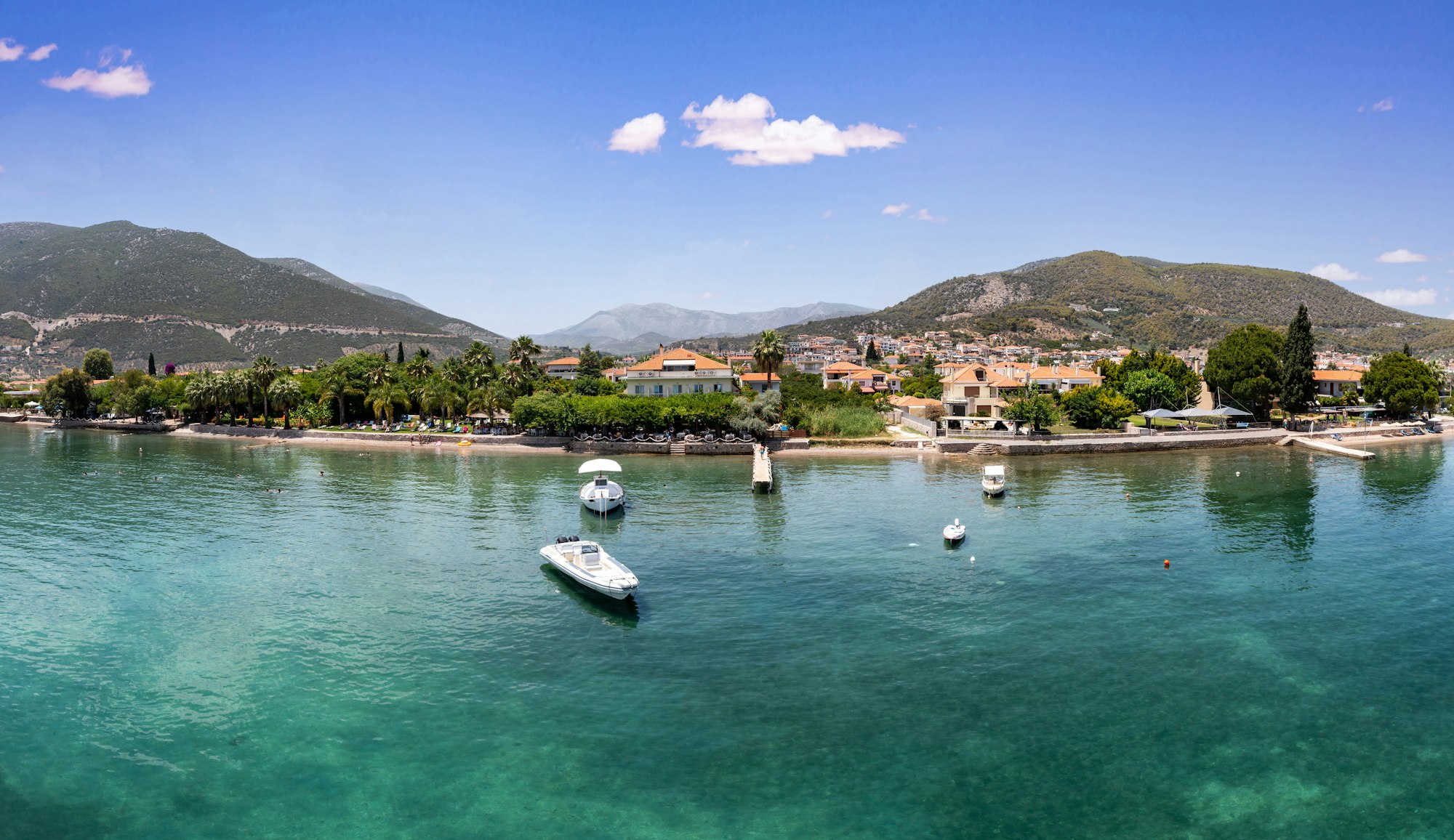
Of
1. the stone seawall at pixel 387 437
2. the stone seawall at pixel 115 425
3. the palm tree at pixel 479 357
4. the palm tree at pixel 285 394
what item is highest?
the palm tree at pixel 479 357

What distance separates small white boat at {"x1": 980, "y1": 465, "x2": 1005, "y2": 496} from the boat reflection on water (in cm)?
3189

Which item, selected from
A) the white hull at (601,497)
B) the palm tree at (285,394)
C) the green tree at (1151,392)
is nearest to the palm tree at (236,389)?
the palm tree at (285,394)

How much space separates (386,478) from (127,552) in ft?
82.9

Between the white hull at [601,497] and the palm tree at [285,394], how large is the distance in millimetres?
66779

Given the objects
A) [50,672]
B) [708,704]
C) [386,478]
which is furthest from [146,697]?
[386,478]

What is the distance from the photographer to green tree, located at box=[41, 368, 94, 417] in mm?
123438

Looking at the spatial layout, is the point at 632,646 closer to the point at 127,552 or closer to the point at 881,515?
the point at 881,515

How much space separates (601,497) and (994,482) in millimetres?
27731

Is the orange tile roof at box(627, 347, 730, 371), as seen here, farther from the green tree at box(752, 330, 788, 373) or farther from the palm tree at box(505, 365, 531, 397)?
the palm tree at box(505, 365, 531, 397)

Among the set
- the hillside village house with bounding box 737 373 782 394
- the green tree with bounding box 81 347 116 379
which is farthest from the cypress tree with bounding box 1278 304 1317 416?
the green tree with bounding box 81 347 116 379

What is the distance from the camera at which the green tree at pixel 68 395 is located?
123438mm

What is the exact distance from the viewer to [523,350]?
108000mm

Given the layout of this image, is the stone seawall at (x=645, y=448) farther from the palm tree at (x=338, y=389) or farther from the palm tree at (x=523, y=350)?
the palm tree at (x=338, y=389)

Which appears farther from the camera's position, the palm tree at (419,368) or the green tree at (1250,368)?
the palm tree at (419,368)
